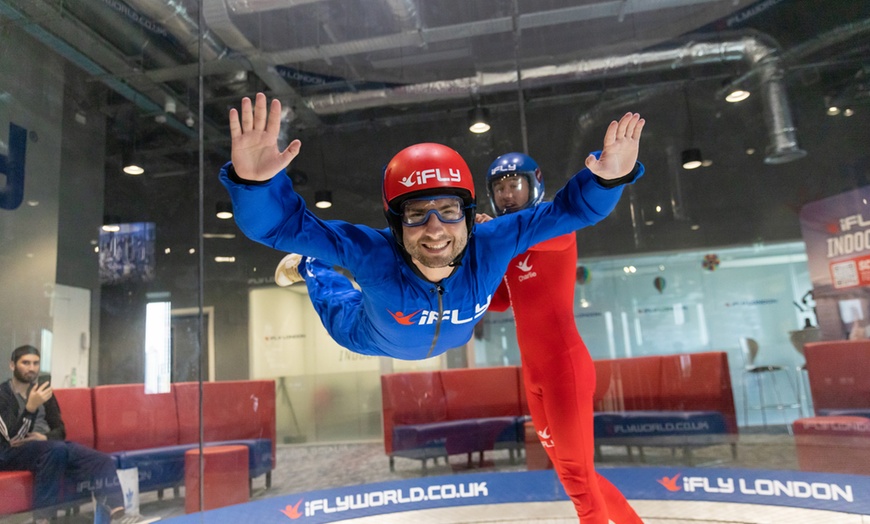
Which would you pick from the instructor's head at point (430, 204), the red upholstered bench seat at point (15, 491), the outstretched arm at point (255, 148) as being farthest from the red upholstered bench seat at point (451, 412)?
the outstretched arm at point (255, 148)

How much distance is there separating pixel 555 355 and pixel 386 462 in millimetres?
2614

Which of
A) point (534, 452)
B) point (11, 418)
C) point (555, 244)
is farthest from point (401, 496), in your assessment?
point (555, 244)

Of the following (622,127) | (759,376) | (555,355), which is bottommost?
(759,376)

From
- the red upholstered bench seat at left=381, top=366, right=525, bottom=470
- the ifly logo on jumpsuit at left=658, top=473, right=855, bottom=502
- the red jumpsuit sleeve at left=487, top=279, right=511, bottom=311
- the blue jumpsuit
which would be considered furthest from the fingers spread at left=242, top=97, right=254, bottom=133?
the ifly logo on jumpsuit at left=658, top=473, right=855, bottom=502

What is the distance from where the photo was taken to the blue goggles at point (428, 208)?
5.67ft

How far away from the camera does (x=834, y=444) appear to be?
4.00m

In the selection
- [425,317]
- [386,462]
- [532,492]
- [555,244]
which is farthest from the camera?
[386,462]

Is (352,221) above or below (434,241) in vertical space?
above

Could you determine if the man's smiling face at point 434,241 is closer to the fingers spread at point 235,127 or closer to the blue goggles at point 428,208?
the blue goggles at point 428,208

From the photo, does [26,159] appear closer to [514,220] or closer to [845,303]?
[514,220]

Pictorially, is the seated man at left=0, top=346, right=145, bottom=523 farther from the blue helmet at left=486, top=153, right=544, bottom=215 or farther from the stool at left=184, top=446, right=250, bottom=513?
the blue helmet at left=486, top=153, right=544, bottom=215

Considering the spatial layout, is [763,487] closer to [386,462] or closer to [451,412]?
[451,412]

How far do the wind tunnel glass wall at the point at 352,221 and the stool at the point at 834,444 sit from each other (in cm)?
2

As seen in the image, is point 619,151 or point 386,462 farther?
point 386,462
